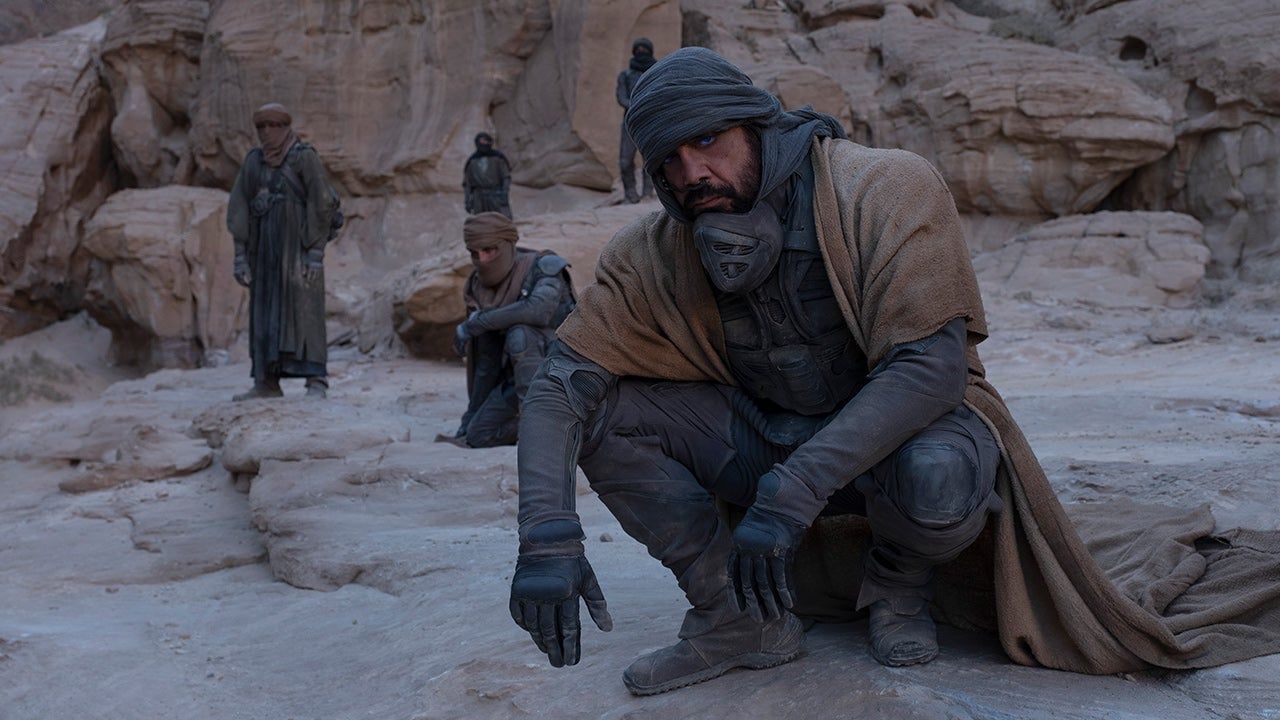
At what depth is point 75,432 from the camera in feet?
23.8

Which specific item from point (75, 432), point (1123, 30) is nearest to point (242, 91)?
point (75, 432)

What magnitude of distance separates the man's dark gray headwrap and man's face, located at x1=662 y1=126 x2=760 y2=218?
0.06 feet

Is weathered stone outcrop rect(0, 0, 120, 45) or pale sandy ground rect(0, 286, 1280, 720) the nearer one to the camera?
pale sandy ground rect(0, 286, 1280, 720)

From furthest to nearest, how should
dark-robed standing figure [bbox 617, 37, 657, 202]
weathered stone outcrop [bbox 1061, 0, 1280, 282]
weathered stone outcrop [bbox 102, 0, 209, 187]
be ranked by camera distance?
weathered stone outcrop [bbox 102, 0, 209, 187]
weathered stone outcrop [bbox 1061, 0, 1280, 282]
dark-robed standing figure [bbox 617, 37, 657, 202]

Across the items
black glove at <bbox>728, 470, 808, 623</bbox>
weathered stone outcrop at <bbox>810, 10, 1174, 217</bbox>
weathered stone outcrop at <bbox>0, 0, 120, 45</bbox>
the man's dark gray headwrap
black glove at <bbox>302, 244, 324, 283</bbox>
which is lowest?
black glove at <bbox>302, 244, 324, 283</bbox>

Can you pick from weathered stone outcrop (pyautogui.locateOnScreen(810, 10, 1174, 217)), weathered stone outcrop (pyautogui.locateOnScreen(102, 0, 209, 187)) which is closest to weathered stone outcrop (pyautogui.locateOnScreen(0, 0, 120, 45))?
weathered stone outcrop (pyautogui.locateOnScreen(102, 0, 209, 187))

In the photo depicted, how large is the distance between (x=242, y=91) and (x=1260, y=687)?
697 inches

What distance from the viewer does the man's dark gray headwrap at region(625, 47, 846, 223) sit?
210 cm

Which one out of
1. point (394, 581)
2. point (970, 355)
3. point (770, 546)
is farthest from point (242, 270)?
point (770, 546)

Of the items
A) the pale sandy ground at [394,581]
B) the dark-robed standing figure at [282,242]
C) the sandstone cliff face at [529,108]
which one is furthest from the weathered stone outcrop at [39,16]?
the pale sandy ground at [394,581]

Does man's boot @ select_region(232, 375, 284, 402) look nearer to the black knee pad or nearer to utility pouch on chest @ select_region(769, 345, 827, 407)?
utility pouch on chest @ select_region(769, 345, 827, 407)

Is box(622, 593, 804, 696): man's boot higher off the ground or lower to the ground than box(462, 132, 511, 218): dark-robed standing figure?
lower

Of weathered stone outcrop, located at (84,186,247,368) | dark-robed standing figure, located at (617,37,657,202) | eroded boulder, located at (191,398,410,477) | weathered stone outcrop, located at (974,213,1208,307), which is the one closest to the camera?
eroded boulder, located at (191,398,410,477)

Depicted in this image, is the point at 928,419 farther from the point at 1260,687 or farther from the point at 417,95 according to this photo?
the point at 417,95
